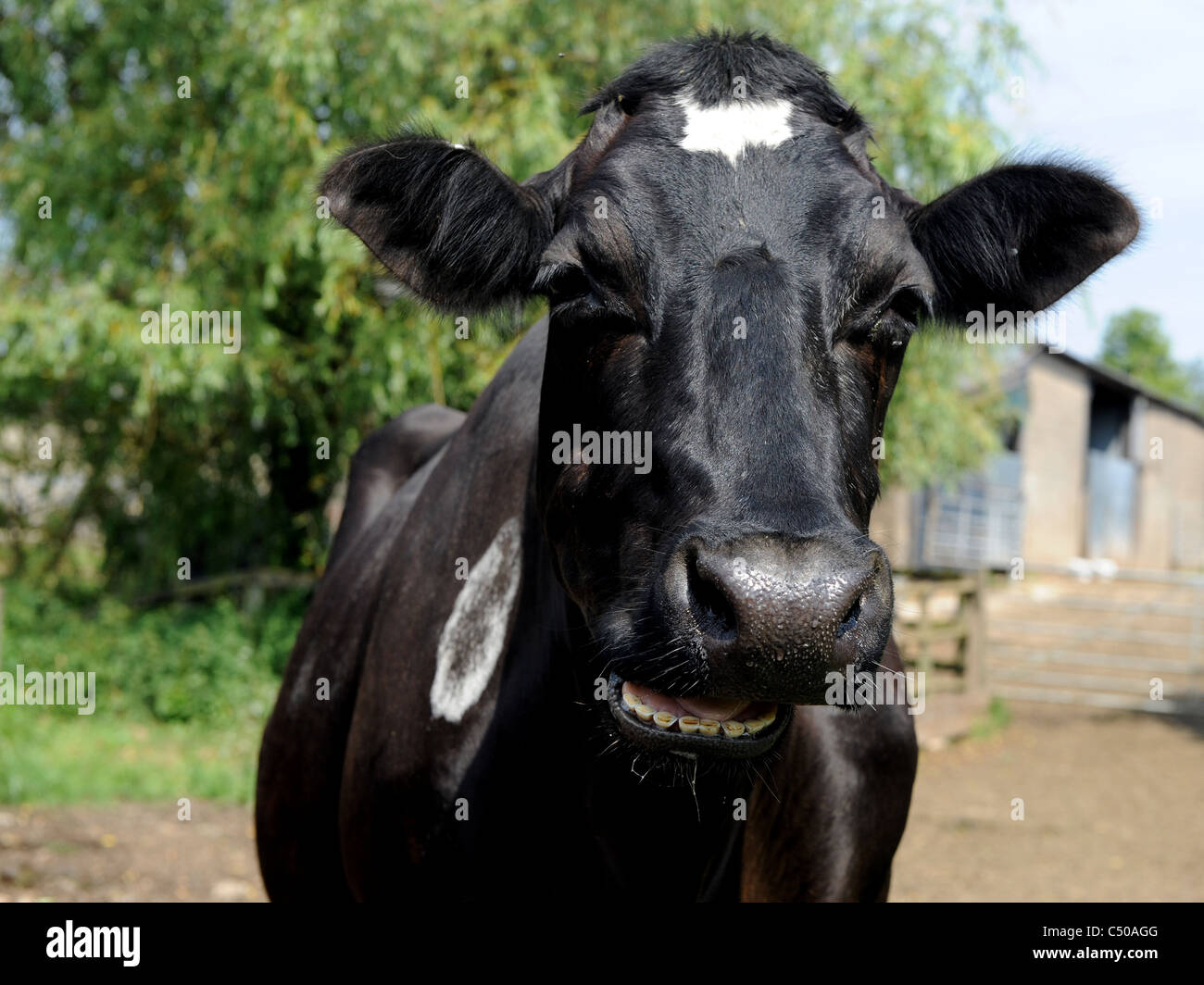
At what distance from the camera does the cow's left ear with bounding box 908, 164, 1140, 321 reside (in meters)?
2.49

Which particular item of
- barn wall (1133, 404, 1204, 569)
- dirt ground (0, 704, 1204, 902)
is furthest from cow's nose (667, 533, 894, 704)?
barn wall (1133, 404, 1204, 569)

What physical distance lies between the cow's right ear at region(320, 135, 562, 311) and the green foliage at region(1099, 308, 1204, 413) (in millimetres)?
60162

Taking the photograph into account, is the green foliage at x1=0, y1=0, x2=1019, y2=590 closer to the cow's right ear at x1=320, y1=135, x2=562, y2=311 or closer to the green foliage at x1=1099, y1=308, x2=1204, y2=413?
the cow's right ear at x1=320, y1=135, x2=562, y2=311

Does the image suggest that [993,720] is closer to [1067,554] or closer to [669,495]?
[669,495]

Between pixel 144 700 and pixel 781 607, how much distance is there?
8791mm

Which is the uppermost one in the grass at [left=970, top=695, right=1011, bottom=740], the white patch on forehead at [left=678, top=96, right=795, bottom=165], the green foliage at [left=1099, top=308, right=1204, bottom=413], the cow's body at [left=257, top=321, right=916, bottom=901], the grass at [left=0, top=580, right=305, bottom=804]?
the green foliage at [left=1099, top=308, right=1204, bottom=413]

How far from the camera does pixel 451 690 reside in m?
2.63

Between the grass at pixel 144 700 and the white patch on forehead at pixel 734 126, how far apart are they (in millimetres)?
6646

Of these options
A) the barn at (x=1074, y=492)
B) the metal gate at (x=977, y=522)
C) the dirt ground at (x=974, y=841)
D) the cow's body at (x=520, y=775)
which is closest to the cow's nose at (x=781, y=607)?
the cow's body at (x=520, y=775)

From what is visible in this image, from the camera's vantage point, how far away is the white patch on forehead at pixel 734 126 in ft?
7.12

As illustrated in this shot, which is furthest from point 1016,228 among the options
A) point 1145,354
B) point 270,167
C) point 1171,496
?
point 1145,354
